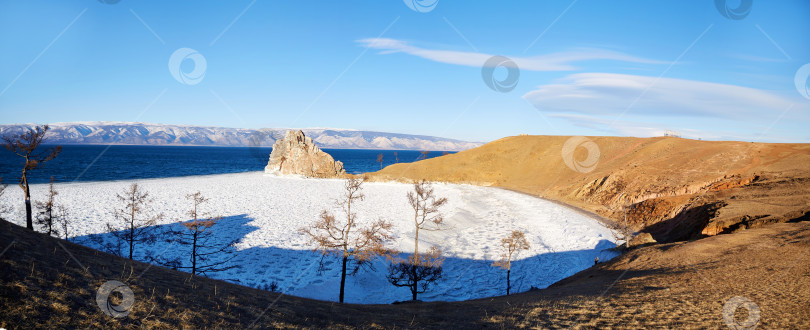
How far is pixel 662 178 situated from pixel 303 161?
3182 inches

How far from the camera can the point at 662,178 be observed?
176 feet

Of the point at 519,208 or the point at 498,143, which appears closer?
the point at 519,208

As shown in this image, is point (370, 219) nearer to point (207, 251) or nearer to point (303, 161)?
point (207, 251)

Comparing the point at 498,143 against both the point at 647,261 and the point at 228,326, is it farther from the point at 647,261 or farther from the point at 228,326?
the point at 228,326

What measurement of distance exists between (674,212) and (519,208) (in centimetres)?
2064

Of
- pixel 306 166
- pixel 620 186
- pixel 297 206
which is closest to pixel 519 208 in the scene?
pixel 620 186

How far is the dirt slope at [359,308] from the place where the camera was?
9219 mm

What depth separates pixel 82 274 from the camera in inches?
436

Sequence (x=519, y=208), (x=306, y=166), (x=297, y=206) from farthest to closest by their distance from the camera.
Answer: (x=306, y=166) < (x=519, y=208) < (x=297, y=206)

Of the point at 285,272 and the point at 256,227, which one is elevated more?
the point at 256,227

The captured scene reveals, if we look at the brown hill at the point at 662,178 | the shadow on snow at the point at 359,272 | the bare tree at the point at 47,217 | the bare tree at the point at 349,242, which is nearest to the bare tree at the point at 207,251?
the shadow on snow at the point at 359,272

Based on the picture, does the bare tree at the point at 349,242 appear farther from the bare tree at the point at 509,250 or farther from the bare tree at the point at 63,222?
the bare tree at the point at 63,222

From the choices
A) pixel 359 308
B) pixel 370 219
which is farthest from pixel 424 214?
pixel 359 308

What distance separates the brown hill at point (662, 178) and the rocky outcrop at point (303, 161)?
1368 centimetres
